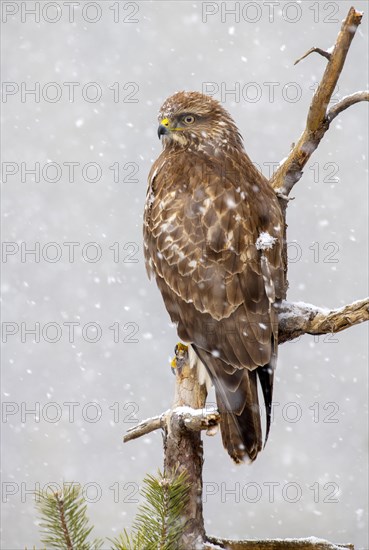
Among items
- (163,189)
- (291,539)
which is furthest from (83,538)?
(163,189)

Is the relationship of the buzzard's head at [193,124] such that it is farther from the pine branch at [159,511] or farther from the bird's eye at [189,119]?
the pine branch at [159,511]

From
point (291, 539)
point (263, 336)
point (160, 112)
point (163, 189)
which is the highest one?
point (160, 112)

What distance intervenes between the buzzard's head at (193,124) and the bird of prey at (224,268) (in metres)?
0.08

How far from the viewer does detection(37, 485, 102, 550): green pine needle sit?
2.90 metres

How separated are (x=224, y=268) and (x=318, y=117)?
4.48ft

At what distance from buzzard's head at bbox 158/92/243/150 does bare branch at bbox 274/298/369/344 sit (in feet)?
4.58

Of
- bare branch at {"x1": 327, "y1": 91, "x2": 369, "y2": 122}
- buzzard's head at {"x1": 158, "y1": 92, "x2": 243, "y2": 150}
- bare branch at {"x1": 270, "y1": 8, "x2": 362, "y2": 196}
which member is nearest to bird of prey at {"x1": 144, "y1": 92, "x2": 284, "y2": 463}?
buzzard's head at {"x1": 158, "y1": 92, "x2": 243, "y2": 150}

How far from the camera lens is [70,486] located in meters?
2.92

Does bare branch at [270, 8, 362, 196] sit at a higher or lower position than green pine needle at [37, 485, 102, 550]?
higher

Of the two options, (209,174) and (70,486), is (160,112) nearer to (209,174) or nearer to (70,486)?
(209,174)

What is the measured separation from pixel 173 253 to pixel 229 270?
41 cm

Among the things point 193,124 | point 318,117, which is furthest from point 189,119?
point 318,117

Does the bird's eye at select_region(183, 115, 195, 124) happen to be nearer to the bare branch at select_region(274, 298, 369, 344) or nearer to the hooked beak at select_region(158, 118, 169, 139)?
the hooked beak at select_region(158, 118, 169, 139)

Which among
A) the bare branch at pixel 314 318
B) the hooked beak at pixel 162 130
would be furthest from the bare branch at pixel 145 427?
the hooked beak at pixel 162 130
